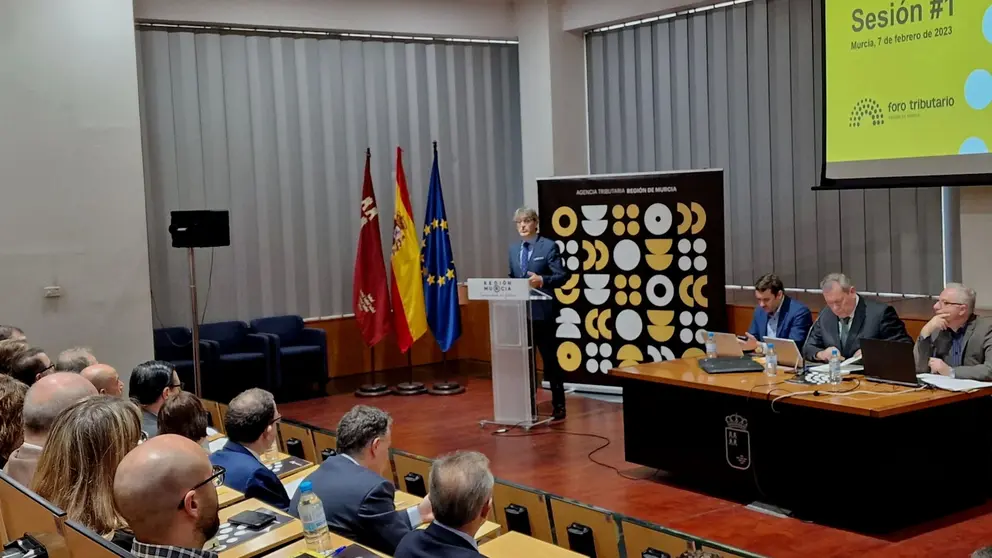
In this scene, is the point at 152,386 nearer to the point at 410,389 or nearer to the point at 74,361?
the point at 74,361

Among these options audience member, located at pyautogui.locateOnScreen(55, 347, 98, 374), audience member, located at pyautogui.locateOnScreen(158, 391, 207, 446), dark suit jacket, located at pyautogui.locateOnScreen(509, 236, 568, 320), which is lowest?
audience member, located at pyautogui.locateOnScreen(158, 391, 207, 446)

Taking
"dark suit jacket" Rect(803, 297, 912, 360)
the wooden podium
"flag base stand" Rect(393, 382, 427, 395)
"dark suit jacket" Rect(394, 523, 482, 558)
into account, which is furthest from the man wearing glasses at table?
"flag base stand" Rect(393, 382, 427, 395)

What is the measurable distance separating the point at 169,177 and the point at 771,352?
18.5 ft

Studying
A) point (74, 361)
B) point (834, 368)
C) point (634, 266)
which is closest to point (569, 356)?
point (634, 266)

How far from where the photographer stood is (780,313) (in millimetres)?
6473

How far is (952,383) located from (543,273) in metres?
3.29

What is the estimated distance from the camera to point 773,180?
852cm

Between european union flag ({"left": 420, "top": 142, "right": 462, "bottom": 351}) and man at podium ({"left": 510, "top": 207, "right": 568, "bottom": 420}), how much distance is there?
4.93 ft

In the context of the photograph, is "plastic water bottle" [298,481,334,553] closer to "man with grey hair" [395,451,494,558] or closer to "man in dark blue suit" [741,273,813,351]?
"man with grey hair" [395,451,494,558]

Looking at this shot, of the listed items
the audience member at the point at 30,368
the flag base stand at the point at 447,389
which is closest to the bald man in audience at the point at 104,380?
the audience member at the point at 30,368

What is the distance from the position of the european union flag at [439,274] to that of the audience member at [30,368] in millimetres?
4331

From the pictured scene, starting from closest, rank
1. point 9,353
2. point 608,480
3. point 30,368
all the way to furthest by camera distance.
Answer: point 30,368, point 9,353, point 608,480

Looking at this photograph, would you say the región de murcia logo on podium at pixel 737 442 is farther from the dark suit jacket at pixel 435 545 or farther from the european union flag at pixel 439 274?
the european union flag at pixel 439 274

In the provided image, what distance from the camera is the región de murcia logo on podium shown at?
549 cm
